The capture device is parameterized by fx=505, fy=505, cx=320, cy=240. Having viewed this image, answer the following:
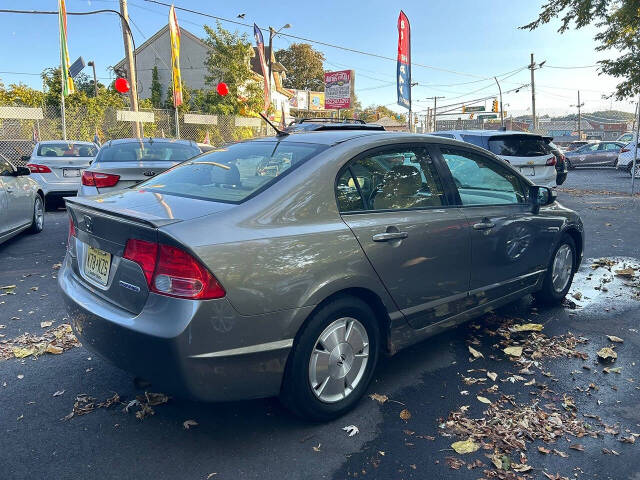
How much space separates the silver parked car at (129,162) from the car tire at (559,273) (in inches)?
181

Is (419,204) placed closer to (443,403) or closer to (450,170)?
(450,170)

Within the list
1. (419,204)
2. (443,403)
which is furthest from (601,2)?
(443,403)

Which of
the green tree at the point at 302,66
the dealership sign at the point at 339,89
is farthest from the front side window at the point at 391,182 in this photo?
the green tree at the point at 302,66

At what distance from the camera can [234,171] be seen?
321 cm

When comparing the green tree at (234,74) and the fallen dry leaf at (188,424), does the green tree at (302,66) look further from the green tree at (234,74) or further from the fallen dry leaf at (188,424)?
the fallen dry leaf at (188,424)

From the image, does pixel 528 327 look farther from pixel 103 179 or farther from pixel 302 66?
pixel 302 66

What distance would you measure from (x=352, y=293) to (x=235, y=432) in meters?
1.01

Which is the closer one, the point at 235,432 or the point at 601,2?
the point at 235,432

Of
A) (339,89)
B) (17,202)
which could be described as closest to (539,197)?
(17,202)

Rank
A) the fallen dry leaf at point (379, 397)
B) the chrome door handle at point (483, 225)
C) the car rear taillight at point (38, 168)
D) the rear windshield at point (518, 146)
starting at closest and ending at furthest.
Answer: the fallen dry leaf at point (379, 397) → the chrome door handle at point (483, 225) → the car rear taillight at point (38, 168) → the rear windshield at point (518, 146)

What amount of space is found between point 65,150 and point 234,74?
22788 millimetres

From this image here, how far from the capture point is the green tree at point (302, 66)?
69875mm

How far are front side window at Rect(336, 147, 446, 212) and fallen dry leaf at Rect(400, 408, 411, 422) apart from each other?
4.05ft

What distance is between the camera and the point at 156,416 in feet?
9.68
